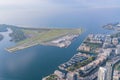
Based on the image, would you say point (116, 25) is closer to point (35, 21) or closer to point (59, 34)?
point (59, 34)

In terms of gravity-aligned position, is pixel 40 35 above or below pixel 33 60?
above

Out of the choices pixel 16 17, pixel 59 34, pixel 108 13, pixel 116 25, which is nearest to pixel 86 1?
pixel 108 13

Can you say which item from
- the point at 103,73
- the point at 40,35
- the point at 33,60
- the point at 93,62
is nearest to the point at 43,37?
the point at 40,35

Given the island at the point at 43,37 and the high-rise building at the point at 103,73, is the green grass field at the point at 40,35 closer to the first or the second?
the island at the point at 43,37

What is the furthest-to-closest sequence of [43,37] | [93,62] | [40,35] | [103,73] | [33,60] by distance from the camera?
[40,35] → [43,37] → [33,60] → [93,62] → [103,73]

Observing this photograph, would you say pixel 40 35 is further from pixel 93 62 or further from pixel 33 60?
pixel 93 62

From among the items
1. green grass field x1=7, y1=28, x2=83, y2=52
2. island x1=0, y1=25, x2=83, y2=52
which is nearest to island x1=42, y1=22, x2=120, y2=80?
island x1=0, y1=25, x2=83, y2=52

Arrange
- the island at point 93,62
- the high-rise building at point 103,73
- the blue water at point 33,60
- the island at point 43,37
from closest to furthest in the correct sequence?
the high-rise building at point 103,73, the island at point 93,62, the blue water at point 33,60, the island at point 43,37

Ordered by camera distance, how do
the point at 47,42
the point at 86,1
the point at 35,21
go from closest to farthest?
the point at 47,42 → the point at 35,21 → the point at 86,1

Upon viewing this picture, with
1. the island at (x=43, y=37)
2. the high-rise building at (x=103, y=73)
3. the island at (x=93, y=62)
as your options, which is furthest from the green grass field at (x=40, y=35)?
the high-rise building at (x=103, y=73)
